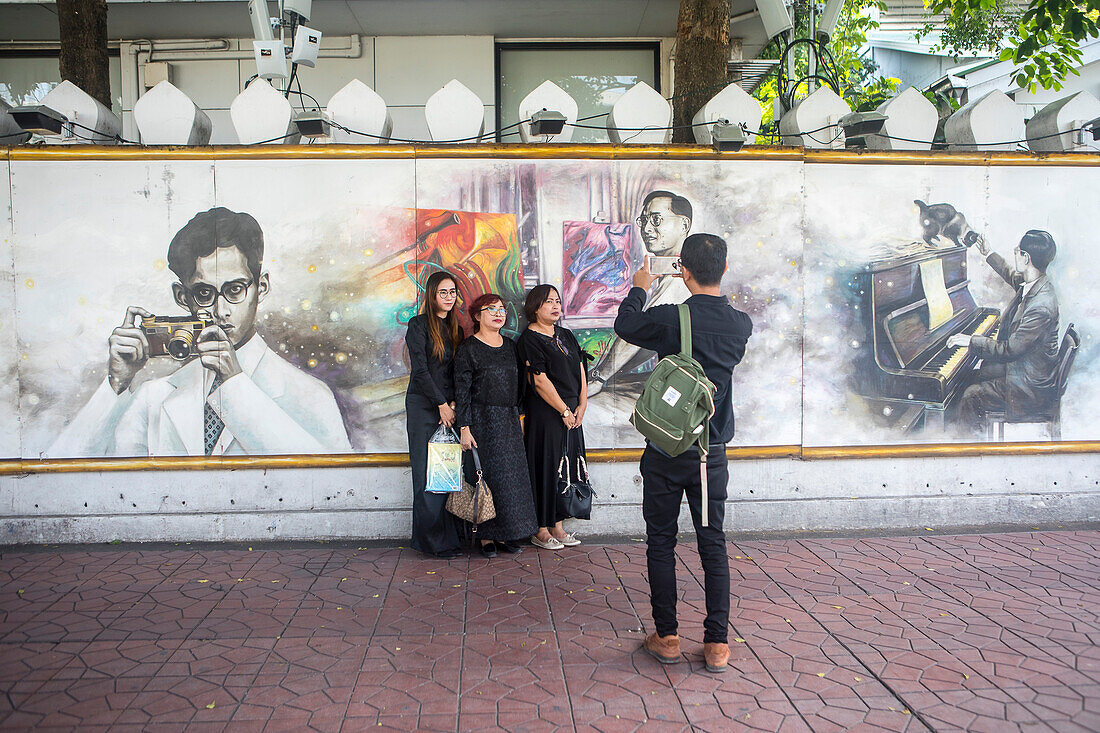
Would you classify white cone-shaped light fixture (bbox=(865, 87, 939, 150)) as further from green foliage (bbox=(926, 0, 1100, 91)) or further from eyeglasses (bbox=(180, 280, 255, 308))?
eyeglasses (bbox=(180, 280, 255, 308))

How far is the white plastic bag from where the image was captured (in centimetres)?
545

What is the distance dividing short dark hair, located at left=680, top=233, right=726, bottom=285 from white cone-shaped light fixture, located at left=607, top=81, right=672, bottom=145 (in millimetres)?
2369

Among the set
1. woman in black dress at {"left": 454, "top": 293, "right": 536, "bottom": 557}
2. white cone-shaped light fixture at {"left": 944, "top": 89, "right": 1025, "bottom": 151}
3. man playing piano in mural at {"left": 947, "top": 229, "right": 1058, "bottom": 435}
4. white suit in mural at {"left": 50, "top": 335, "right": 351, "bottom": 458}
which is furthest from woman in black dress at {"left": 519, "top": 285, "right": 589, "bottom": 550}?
white cone-shaped light fixture at {"left": 944, "top": 89, "right": 1025, "bottom": 151}

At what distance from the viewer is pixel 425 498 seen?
555 cm

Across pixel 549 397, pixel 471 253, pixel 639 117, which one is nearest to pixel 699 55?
pixel 639 117

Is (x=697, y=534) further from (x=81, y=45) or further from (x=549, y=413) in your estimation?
(x=81, y=45)

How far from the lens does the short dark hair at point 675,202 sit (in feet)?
19.7

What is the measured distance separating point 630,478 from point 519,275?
175cm

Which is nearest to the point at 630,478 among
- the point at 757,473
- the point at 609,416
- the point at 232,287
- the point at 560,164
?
the point at 609,416

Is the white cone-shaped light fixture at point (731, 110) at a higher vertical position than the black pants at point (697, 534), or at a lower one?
higher

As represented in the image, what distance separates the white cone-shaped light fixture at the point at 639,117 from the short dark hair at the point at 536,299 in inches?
54.1

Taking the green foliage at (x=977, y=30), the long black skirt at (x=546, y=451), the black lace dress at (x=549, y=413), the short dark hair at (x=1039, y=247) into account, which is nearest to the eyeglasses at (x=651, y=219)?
the black lace dress at (x=549, y=413)

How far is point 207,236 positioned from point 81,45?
2622 mm

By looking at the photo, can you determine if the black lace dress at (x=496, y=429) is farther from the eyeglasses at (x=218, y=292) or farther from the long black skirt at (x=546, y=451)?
the eyeglasses at (x=218, y=292)
